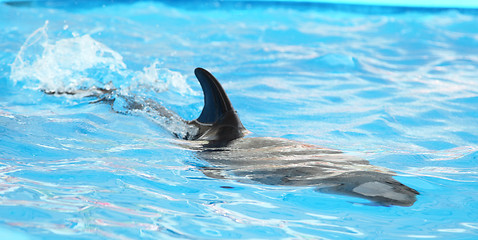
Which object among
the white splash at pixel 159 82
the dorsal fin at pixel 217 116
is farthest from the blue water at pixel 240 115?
the dorsal fin at pixel 217 116

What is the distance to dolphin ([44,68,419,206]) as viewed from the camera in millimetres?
2875

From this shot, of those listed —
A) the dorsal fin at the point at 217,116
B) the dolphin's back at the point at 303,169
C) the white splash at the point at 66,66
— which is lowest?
the dolphin's back at the point at 303,169

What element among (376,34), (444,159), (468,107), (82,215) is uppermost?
(376,34)

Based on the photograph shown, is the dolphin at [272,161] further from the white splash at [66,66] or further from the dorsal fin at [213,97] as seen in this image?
the white splash at [66,66]

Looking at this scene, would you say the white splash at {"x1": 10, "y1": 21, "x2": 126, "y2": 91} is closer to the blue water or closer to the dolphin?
the blue water

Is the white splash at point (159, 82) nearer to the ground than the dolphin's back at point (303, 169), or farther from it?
farther from it

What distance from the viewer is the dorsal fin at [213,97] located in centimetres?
411

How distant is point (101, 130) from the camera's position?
4691 mm

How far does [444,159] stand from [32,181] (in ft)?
10.1

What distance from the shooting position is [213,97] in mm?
4172

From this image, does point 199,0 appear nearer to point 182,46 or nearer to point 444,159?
point 182,46

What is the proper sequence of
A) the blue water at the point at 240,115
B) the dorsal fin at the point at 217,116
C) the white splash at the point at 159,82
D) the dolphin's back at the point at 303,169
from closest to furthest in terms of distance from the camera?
the blue water at the point at 240,115, the dolphin's back at the point at 303,169, the dorsal fin at the point at 217,116, the white splash at the point at 159,82

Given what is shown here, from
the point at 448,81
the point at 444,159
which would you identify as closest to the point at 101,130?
the point at 444,159

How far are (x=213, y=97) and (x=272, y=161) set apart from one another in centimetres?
95
